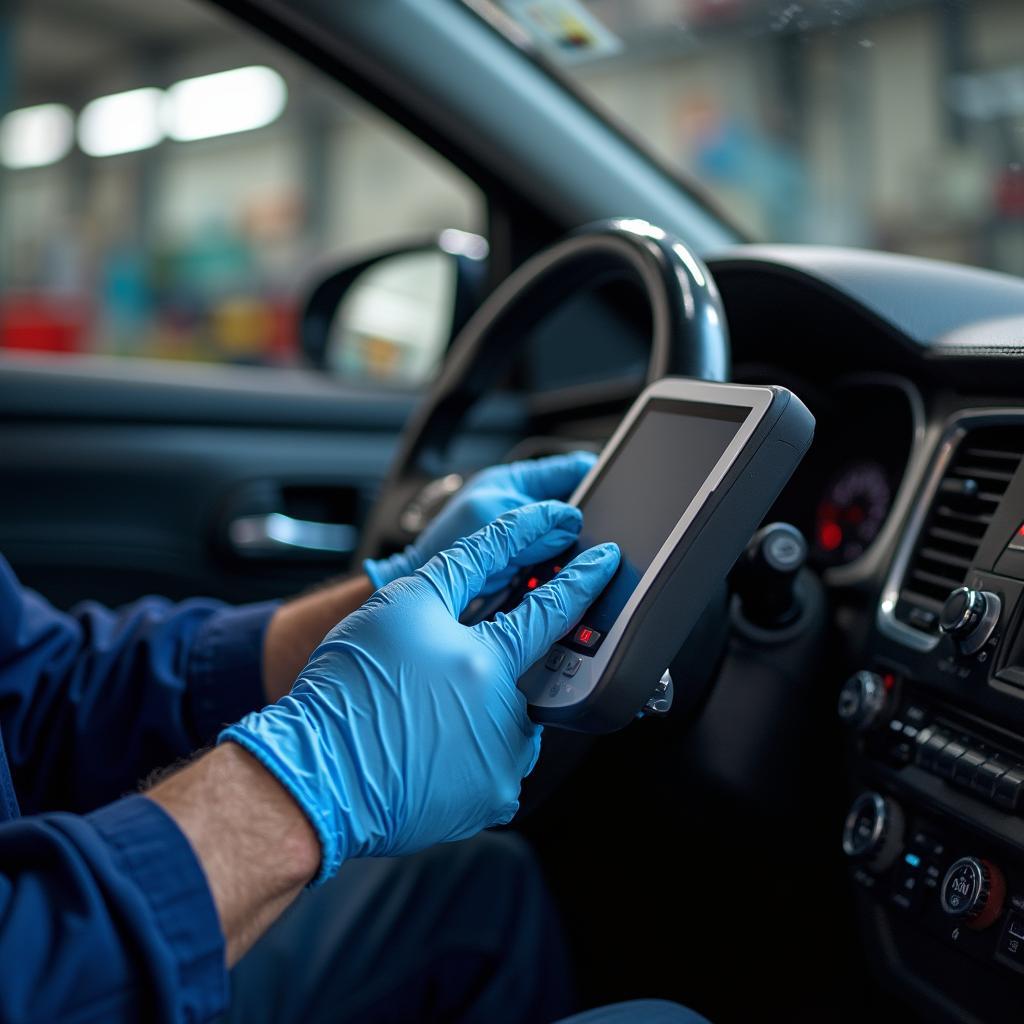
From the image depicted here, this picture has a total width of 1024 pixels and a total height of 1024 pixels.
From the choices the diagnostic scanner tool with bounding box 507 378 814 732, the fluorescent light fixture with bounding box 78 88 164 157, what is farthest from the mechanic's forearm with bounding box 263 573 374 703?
the fluorescent light fixture with bounding box 78 88 164 157

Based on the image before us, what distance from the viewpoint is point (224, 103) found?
35.1 ft

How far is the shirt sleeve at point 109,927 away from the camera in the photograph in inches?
21.9

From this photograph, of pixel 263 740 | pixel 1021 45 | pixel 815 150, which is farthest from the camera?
pixel 815 150

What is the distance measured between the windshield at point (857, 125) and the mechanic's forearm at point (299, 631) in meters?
1.21

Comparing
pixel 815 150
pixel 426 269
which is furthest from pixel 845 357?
pixel 815 150

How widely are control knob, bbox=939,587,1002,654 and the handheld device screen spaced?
0.23 metres

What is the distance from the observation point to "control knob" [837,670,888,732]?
2.91 feet

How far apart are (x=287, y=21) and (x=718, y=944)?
1.15 metres

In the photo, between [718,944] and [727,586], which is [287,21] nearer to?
[727,586]

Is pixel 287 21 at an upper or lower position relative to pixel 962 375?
upper

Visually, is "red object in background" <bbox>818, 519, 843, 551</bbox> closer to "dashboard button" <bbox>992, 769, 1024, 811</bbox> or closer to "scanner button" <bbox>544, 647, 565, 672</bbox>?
"dashboard button" <bbox>992, 769, 1024, 811</bbox>

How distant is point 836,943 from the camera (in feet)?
3.36

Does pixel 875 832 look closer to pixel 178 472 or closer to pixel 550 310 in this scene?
pixel 550 310

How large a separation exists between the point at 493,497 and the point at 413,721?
30 centimetres
